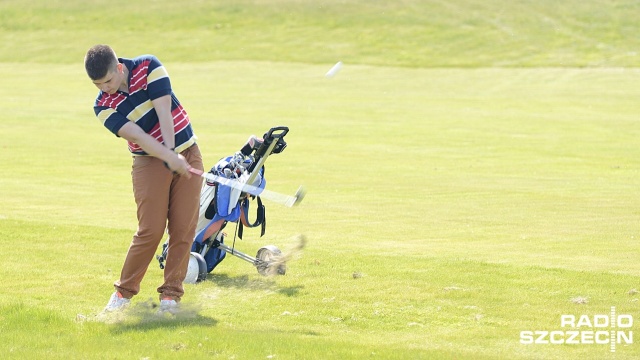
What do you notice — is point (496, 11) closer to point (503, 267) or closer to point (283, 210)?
point (283, 210)

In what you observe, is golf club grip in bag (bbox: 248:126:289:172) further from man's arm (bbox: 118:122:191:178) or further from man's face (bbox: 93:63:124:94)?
man's face (bbox: 93:63:124:94)

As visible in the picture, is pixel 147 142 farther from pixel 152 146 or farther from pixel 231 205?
pixel 231 205

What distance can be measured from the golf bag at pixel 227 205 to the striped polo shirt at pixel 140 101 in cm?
158

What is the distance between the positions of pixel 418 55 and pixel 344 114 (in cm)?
2313

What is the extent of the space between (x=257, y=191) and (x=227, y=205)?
1.82 ft

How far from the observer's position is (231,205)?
1091 cm

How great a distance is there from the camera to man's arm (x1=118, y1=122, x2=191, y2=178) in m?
8.86

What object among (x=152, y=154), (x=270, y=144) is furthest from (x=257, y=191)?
(x=152, y=154)

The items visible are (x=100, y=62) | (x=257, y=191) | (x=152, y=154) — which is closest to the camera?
(x=100, y=62)

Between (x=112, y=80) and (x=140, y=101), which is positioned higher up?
(x=112, y=80)

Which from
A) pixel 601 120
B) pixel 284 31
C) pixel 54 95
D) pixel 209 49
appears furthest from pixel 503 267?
pixel 284 31

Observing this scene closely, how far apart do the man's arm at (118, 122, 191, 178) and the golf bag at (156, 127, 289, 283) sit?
1.64m

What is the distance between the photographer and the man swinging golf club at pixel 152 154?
349 inches

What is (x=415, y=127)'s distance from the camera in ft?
108
